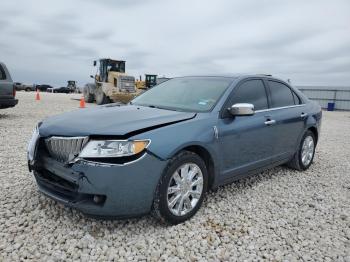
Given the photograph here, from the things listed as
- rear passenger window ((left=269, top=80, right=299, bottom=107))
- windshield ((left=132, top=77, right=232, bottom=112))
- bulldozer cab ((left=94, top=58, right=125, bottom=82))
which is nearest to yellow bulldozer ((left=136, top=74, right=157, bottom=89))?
bulldozer cab ((left=94, top=58, right=125, bottom=82))

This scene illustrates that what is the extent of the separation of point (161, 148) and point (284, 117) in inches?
97.4

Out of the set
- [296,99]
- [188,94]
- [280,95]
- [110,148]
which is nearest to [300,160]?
[296,99]

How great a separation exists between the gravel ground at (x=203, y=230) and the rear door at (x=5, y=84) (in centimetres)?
604

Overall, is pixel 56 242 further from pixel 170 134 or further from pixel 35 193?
pixel 170 134

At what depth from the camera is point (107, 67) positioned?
1908 centimetres

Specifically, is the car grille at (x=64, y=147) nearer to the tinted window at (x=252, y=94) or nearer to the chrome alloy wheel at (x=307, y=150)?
the tinted window at (x=252, y=94)

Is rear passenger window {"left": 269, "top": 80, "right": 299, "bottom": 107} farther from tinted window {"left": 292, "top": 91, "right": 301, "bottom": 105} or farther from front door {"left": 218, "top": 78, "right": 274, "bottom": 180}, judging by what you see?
front door {"left": 218, "top": 78, "right": 274, "bottom": 180}

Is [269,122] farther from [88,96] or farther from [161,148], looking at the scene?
[88,96]

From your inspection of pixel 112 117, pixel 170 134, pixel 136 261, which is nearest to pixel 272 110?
pixel 170 134

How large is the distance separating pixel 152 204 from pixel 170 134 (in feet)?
2.21

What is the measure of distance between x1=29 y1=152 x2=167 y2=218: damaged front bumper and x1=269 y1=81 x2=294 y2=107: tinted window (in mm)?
2419

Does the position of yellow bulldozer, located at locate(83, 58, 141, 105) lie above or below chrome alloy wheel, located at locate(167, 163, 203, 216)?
above

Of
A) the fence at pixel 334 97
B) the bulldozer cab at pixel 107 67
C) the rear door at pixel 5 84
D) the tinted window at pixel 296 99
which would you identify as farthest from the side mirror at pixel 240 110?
the fence at pixel 334 97

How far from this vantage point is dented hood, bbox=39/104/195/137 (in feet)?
9.18
